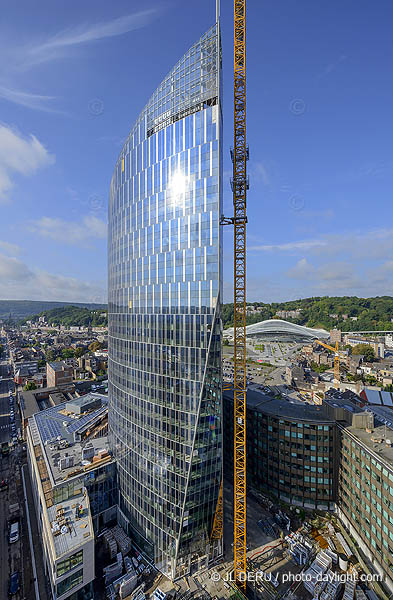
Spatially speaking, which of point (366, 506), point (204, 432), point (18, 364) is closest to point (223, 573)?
point (204, 432)

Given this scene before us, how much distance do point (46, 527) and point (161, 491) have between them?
17.1m

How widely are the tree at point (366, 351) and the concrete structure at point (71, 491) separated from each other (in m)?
147

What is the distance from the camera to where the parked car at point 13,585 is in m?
38.8

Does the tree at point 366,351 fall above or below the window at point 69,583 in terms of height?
above

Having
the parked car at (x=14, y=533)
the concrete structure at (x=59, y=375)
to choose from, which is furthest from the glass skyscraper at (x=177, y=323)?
the concrete structure at (x=59, y=375)

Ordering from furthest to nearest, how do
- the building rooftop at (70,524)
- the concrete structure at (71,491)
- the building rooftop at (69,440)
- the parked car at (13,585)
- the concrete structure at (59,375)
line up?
the concrete structure at (59,375) → the building rooftop at (69,440) → the parked car at (13,585) → the building rooftop at (70,524) → the concrete structure at (71,491)

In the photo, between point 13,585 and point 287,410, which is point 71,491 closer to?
point 13,585

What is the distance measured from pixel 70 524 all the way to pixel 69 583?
6360mm

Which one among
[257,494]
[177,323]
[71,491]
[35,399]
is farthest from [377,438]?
[35,399]

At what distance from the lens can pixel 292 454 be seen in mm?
56344

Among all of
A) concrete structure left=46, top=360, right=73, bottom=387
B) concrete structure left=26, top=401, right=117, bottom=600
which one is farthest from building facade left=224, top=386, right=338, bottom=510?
concrete structure left=46, top=360, right=73, bottom=387

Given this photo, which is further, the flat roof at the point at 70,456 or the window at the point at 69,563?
the flat roof at the point at 70,456

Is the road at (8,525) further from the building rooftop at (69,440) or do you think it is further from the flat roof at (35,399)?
the building rooftop at (69,440)

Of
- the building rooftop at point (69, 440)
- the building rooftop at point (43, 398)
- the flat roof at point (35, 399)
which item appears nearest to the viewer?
the building rooftop at point (69, 440)
